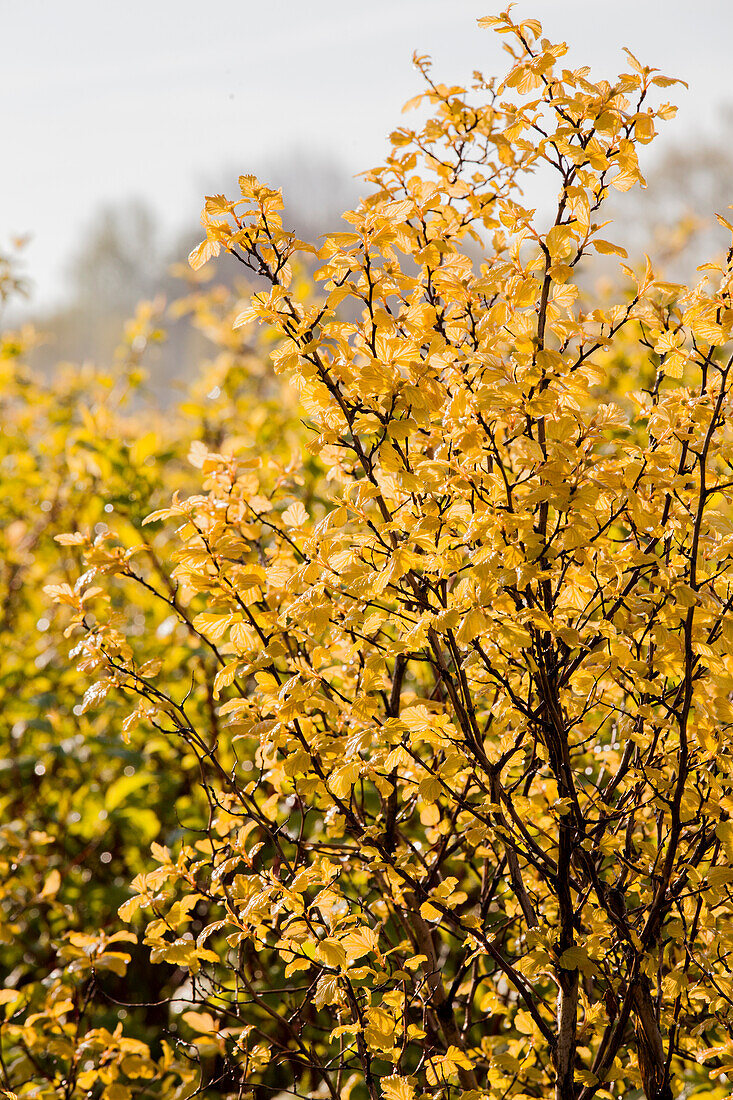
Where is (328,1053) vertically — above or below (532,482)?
below

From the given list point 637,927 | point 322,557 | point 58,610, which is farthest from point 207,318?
point 637,927

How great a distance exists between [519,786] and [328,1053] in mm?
1362

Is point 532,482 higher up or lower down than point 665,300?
lower down

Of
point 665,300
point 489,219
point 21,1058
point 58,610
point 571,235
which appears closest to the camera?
point 571,235

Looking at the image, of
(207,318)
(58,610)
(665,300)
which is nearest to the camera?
(665,300)

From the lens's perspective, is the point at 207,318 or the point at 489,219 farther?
the point at 207,318

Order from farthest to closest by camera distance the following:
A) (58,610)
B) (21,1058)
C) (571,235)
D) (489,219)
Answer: (58,610) < (21,1058) < (489,219) < (571,235)

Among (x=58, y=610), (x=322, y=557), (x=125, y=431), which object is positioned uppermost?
(x=125, y=431)

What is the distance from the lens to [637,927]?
1692 mm

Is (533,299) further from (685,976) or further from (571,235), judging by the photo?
(685,976)

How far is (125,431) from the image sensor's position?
521cm

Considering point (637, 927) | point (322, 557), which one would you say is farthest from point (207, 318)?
point (637, 927)

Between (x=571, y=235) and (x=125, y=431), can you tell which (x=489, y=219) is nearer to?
(x=571, y=235)

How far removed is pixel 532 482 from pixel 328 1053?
1988mm
